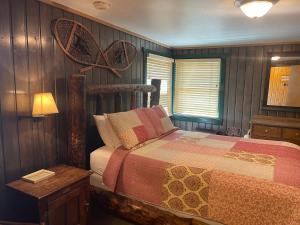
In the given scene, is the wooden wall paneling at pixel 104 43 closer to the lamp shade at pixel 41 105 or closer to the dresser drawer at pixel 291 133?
the lamp shade at pixel 41 105

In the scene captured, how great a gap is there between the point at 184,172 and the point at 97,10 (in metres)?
1.72

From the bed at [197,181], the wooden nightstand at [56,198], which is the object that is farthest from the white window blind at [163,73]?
the wooden nightstand at [56,198]

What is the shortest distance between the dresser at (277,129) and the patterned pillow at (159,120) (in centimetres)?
142

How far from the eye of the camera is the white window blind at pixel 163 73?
3666 millimetres

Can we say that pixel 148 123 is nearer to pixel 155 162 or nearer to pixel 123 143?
pixel 123 143

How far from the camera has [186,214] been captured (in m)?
1.80

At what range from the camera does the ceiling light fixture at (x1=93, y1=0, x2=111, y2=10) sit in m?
1.93

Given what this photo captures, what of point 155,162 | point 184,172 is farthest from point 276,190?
point 155,162

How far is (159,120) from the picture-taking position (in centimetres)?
287

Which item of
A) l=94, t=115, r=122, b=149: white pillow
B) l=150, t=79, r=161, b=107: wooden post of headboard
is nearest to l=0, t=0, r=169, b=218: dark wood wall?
l=94, t=115, r=122, b=149: white pillow

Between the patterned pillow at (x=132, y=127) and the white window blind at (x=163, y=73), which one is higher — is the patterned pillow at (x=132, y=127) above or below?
below

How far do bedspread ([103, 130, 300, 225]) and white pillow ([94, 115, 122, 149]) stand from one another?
0.16 m

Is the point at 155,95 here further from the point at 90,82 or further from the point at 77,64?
the point at 77,64

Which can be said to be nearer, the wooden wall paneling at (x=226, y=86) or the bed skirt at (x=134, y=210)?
the bed skirt at (x=134, y=210)
